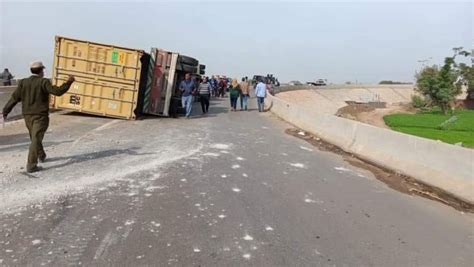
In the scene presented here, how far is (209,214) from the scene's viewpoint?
6.39 m

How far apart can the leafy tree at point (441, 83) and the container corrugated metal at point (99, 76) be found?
36265 millimetres

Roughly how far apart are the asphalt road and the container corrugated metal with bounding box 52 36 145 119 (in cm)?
695

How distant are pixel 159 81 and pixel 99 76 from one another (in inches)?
86.8

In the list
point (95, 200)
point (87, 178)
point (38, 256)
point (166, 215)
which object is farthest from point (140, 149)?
point (38, 256)

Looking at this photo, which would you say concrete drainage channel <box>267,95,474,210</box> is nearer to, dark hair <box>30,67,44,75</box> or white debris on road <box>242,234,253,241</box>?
white debris on road <box>242,234,253,241</box>

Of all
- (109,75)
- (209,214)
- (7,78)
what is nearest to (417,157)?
(209,214)

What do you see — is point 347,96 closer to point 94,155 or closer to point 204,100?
point 204,100

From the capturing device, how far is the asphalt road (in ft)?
16.6

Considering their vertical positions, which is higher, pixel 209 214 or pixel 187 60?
pixel 187 60

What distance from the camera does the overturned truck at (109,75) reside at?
59.2 ft

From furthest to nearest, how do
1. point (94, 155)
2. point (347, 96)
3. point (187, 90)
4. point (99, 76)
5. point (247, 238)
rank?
point (347, 96) < point (187, 90) < point (99, 76) < point (94, 155) < point (247, 238)

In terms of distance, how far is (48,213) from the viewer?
242 inches

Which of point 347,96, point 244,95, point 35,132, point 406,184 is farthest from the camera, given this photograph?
point 347,96

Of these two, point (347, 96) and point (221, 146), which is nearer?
point (221, 146)
